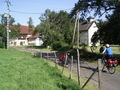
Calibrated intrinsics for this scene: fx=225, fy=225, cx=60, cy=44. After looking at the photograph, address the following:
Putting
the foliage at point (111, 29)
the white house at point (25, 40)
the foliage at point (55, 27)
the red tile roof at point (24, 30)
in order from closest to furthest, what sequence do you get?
the foliage at point (111, 29) → the foliage at point (55, 27) → the white house at point (25, 40) → the red tile roof at point (24, 30)

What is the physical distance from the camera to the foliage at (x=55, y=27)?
186ft

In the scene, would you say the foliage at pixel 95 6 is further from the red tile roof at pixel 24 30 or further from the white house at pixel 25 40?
the red tile roof at pixel 24 30

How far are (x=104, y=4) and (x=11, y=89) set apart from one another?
655 inches

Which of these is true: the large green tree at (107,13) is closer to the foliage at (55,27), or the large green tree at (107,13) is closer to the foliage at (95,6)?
the foliage at (95,6)

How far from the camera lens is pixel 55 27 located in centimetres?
6069

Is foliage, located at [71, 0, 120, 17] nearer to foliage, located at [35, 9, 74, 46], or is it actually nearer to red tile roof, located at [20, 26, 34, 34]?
foliage, located at [35, 9, 74, 46]

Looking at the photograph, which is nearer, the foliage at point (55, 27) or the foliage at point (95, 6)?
the foliage at point (95, 6)

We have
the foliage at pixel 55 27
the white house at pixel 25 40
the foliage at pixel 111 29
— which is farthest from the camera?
the white house at pixel 25 40

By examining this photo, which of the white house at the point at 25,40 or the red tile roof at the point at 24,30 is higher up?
the red tile roof at the point at 24,30

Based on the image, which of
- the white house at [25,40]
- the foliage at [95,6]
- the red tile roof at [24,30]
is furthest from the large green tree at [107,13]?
the red tile roof at [24,30]

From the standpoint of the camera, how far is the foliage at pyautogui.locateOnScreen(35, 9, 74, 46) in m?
56.7

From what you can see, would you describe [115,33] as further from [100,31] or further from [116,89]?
[116,89]

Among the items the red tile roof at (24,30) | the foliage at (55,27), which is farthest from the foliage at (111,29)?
the red tile roof at (24,30)

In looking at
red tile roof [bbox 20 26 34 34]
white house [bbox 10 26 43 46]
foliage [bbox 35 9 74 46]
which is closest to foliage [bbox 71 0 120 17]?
foliage [bbox 35 9 74 46]
